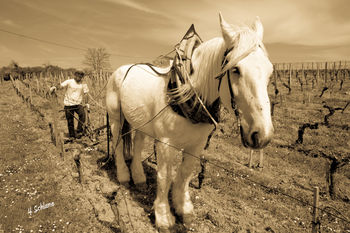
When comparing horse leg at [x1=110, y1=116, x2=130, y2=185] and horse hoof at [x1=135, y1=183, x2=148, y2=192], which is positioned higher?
horse leg at [x1=110, y1=116, x2=130, y2=185]

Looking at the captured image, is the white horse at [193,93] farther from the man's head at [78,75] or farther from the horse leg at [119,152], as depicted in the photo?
the man's head at [78,75]

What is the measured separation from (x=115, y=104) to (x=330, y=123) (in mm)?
10085

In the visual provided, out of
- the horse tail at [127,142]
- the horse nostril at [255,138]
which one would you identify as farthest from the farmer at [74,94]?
the horse nostril at [255,138]

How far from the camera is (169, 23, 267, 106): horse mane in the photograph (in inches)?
67.7

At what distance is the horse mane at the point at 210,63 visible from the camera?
172cm

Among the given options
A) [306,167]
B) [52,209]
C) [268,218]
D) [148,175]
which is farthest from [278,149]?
[52,209]

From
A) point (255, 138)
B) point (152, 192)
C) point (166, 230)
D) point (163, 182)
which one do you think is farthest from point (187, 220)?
point (255, 138)

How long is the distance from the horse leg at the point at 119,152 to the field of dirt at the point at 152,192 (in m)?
0.20

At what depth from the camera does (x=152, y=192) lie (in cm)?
411

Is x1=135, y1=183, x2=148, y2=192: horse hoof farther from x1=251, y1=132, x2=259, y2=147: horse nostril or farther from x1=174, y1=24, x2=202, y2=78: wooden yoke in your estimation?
x1=251, y1=132, x2=259, y2=147: horse nostril

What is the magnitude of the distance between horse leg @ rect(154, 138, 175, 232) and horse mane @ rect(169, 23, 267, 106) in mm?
712

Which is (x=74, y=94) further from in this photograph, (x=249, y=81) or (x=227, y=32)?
(x=249, y=81)

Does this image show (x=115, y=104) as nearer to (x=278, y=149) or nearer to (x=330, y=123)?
(x=278, y=149)

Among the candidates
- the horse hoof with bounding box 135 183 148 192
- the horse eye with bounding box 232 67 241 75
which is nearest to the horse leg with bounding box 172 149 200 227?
the horse hoof with bounding box 135 183 148 192
